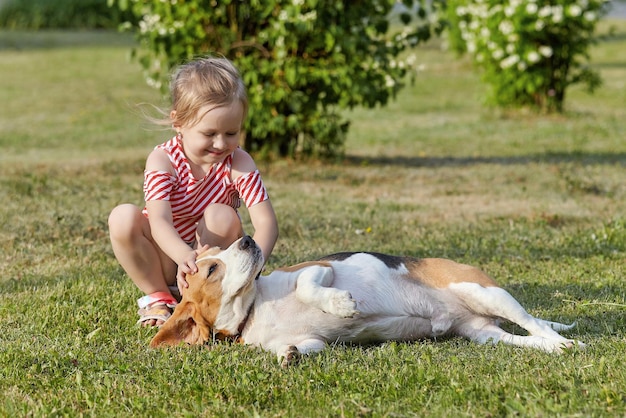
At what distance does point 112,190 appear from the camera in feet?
28.7

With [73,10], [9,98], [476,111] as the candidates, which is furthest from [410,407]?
[73,10]

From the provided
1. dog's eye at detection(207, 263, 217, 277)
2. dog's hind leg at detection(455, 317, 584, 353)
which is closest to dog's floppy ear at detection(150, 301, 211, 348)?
dog's eye at detection(207, 263, 217, 277)

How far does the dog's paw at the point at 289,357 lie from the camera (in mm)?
3877

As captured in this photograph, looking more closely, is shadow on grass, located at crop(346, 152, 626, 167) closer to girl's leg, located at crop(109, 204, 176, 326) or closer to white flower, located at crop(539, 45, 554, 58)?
white flower, located at crop(539, 45, 554, 58)

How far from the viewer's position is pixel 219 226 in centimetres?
475

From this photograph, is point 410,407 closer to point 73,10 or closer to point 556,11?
point 556,11

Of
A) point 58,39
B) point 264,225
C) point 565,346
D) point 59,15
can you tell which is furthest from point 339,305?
point 59,15

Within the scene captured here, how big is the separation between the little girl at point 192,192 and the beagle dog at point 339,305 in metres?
0.38

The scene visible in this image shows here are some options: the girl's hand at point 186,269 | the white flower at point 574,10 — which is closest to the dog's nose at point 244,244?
the girl's hand at point 186,269

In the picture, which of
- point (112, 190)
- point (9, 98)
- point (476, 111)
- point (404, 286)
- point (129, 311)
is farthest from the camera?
point (9, 98)

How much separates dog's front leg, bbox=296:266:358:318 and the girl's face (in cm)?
81

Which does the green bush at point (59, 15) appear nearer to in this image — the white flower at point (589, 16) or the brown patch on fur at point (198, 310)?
the white flower at point (589, 16)

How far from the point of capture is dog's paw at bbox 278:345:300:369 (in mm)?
3877

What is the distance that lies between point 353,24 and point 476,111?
6.37m
